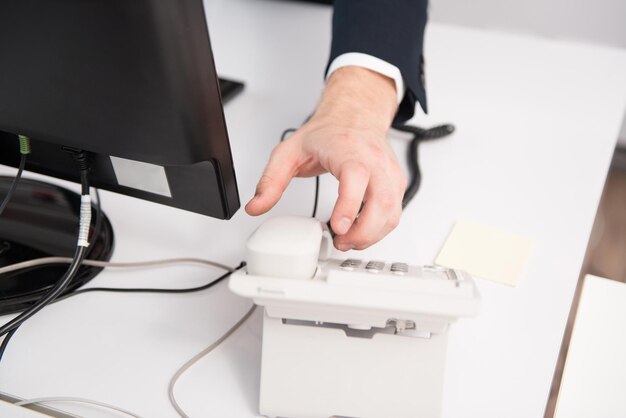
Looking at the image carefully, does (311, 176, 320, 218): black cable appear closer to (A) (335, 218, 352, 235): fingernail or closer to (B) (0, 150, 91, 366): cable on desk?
(A) (335, 218, 352, 235): fingernail

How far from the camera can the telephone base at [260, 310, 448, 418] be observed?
0.50m

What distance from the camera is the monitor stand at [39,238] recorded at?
635 millimetres

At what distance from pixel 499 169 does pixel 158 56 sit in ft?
1.99

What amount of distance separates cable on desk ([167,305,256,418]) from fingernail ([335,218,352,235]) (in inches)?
5.8

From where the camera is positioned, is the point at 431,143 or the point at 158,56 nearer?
the point at 158,56

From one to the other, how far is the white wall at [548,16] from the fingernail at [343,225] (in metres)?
1.59

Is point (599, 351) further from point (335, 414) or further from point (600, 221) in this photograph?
point (600, 221)

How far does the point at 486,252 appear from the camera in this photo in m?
0.71

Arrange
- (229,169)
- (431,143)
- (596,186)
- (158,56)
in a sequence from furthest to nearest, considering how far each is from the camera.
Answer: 1. (431,143)
2. (596,186)
3. (229,169)
4. (158,56)

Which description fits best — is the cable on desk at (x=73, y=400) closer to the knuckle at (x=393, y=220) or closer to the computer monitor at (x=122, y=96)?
the computer monitor at (x=122, y=96)

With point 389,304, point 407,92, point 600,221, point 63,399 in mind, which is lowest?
point 600,221

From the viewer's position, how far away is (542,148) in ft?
2.92

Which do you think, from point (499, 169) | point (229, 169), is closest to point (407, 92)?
point (499, 169)

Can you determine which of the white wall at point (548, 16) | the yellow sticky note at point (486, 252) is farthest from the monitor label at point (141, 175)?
the white wall at point (548, 16)
